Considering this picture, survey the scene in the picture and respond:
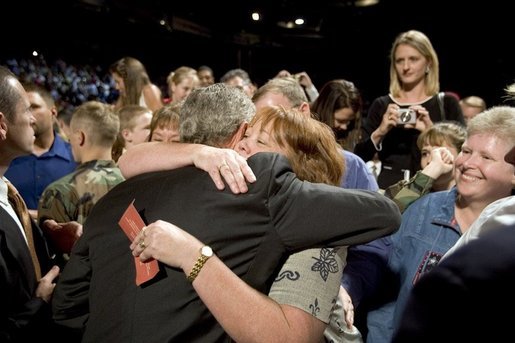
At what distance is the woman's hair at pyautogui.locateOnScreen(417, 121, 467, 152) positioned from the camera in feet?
9.23

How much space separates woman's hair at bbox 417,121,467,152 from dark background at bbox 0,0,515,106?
17.1ft

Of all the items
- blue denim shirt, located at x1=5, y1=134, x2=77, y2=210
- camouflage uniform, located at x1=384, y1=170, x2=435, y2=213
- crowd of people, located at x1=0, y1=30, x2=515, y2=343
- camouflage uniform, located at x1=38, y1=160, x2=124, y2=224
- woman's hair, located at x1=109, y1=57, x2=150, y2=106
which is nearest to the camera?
crowd of people, located at x1=0, y1=30, x2=515, y2=343

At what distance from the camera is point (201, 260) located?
116 cm

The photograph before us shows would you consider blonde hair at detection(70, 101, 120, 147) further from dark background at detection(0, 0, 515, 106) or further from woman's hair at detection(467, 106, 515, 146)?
dark background at detection(0, 0, 515, 106)

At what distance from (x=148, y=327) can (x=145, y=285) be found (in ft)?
0.32

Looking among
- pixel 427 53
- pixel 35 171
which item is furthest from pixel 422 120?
pixel 35 171

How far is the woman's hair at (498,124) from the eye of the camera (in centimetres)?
185

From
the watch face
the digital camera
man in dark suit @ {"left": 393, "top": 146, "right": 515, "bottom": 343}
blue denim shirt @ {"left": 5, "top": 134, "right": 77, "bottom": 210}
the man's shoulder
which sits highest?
man in dark suit @ {"left": 393, "top": 146, "right": 515, "bottom": 343}

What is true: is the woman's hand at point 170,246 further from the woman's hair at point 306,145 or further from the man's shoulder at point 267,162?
the woman's hair at point 306,145

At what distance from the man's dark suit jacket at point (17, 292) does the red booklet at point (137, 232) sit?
0.51 meters

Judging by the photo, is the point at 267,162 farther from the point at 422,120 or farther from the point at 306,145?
the point at 422,120

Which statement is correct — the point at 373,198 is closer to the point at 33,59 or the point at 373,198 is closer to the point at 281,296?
the point at 281,296

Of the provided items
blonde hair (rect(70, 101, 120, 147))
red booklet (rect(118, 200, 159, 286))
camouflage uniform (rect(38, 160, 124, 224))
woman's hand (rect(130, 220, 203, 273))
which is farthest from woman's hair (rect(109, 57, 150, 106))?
woman's hand (rect(130, 220, 203, 273))

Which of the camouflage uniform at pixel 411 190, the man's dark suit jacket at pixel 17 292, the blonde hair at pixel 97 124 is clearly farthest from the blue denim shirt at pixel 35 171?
the camouflage uniform at pixel 411 190
